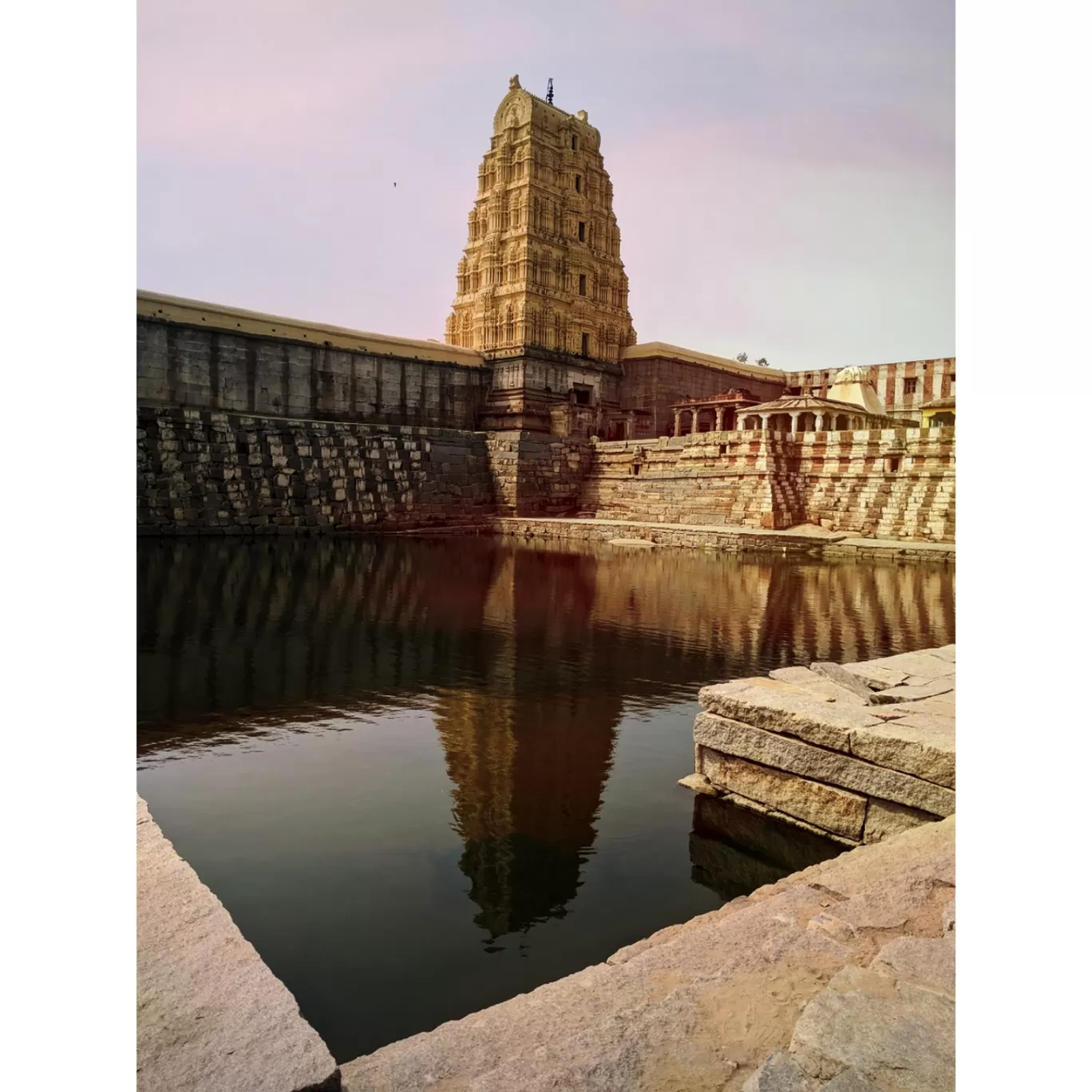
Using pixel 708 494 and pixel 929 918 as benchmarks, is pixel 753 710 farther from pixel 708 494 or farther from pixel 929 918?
pixel 708 494

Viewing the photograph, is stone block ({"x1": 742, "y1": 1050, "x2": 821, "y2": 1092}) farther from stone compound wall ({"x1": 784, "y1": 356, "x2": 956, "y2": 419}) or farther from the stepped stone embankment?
stone compound wall ({"x1": 784, "y1": 356, "x2": 956, "y2": 419})

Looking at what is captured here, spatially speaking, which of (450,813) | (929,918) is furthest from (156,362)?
(929,918)

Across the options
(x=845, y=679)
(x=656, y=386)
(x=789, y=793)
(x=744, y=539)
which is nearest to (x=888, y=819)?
(x=789, y=793)

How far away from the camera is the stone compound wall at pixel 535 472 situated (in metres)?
27.4

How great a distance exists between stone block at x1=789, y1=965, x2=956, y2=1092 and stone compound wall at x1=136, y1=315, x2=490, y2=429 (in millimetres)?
25328

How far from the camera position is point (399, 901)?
11.3ft

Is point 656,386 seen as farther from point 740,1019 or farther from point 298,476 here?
point 740,1019

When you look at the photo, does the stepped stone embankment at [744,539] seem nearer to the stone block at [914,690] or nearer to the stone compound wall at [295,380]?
the stone compound wall at [295,380]

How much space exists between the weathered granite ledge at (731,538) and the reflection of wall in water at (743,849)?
14.5 metres

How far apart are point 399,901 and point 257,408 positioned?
25.7 meters

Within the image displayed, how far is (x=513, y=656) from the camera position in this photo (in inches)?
312

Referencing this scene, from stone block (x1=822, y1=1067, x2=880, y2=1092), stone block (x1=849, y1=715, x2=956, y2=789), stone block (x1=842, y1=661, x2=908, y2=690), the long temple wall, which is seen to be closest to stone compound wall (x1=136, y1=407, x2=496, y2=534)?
the long temple wall

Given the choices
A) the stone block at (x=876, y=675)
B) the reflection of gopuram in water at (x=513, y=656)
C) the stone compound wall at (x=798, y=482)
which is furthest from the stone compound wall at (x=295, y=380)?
the stone block at (x=876, y=675)

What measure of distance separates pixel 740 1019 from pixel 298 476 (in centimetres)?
2300
